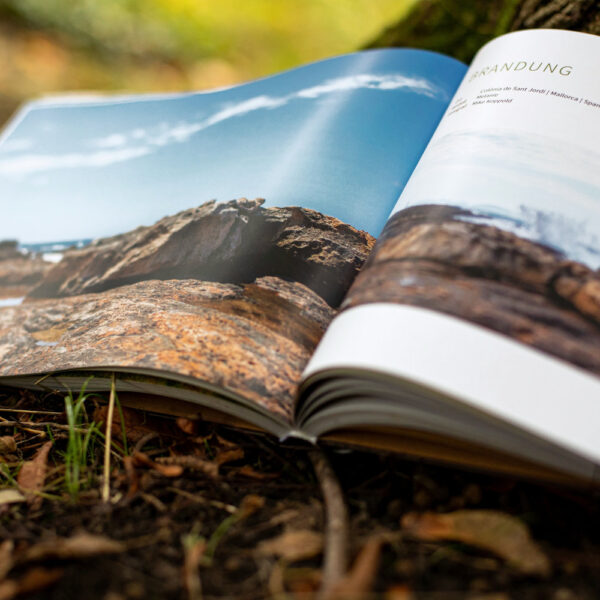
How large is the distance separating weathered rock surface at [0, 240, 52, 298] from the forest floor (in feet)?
1.49

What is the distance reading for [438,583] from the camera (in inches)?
24.0

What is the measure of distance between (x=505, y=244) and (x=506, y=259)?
0.10 ft

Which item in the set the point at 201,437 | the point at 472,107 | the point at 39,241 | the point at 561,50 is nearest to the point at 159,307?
the point at 201,437

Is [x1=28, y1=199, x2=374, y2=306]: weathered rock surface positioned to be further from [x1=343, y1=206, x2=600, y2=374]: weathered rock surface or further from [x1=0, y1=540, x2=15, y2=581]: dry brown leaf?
[x1=0, y1=540, x2=15, y2=581]: dry brown leaf

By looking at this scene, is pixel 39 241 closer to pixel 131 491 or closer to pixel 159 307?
pixel 159 307

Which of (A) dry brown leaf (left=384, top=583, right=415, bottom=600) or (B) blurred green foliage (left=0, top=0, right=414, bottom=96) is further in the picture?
(B) blurred green foliage (left=0, top=0, right=414, bottom=96)

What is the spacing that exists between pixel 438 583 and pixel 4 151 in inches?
66.0

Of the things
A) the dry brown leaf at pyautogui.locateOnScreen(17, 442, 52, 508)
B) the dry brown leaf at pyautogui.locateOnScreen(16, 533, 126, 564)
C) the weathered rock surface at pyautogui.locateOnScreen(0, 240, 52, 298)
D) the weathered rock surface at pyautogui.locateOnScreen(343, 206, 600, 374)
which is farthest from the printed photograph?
the weathered rock surface at pyautogui.locateOnScreen(0, 240, 52, 298)

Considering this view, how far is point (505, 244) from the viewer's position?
2.74ft

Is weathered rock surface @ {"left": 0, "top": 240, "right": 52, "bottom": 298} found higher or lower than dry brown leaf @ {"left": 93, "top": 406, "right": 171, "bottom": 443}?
higher

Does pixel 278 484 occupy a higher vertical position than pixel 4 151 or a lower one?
lower

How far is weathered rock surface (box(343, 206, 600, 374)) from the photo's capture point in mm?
740

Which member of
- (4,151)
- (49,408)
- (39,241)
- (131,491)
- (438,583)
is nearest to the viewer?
(438,583)

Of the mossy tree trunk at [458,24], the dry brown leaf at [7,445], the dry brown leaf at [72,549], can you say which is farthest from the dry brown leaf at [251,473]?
the mossy tree trunk at [458,24]
